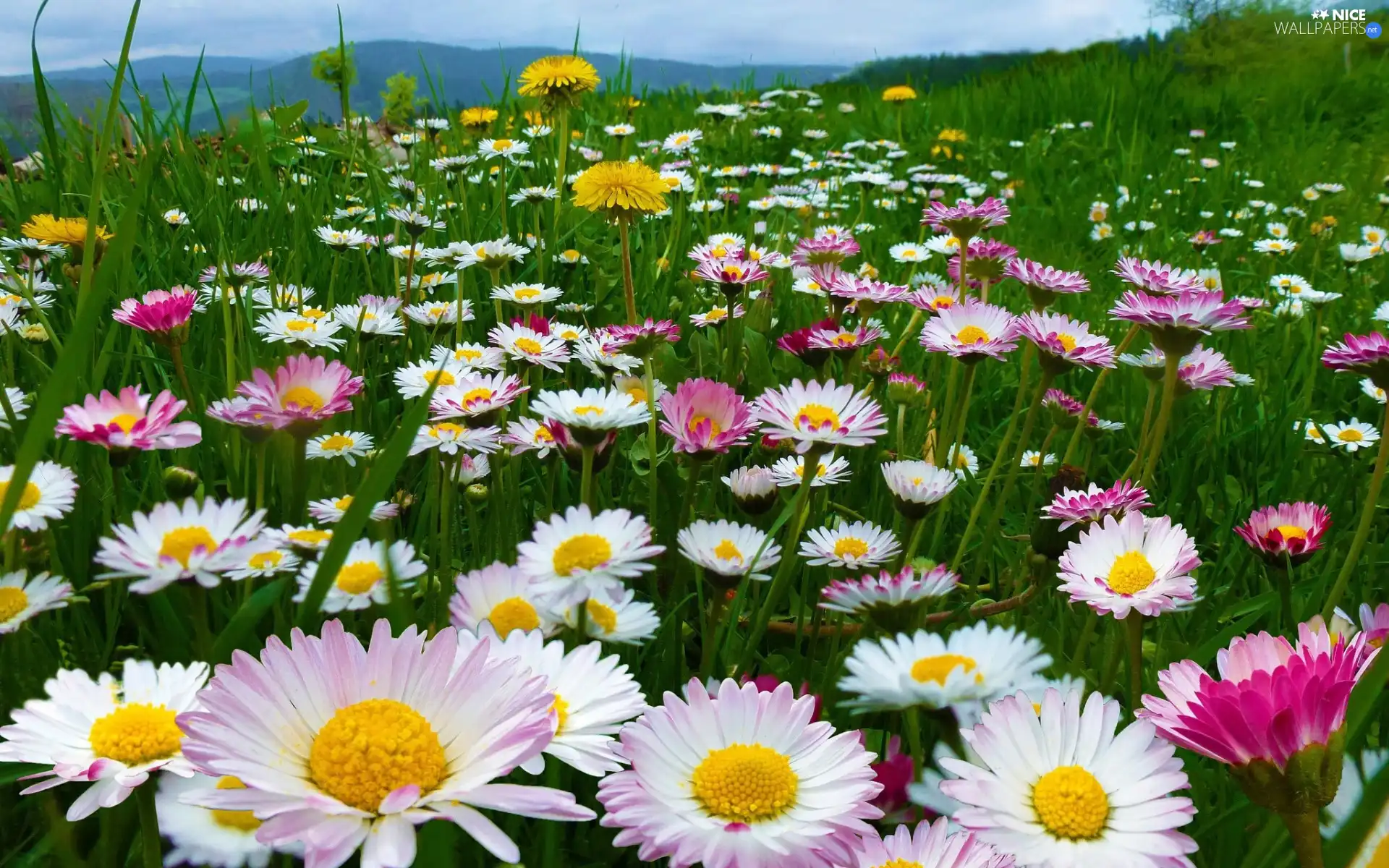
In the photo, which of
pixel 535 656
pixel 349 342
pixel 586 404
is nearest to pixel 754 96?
pixel 349 342

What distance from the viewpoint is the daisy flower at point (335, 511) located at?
80 cm

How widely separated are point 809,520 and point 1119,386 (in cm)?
104

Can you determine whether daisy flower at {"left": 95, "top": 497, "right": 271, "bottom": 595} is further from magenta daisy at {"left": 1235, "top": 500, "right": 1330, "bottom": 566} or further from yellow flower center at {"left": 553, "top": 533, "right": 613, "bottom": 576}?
magenta daisy at {"left": 1235, "top": 500, "right": 1330, "bottom": 566}

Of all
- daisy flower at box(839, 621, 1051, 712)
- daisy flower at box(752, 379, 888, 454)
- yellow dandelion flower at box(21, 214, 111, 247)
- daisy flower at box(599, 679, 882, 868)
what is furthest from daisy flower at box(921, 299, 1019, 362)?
yellow dandelion flower at box(21, 214, 111, 247)

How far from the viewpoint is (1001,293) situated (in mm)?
2518

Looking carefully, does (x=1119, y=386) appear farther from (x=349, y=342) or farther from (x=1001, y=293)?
(x=349, y=342)

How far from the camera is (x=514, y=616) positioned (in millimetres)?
723

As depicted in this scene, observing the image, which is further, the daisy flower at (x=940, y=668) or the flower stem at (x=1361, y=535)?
the flower stem at (x=1361, y=535)

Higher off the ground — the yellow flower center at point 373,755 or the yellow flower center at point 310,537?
the yellow flower center at point 373,755

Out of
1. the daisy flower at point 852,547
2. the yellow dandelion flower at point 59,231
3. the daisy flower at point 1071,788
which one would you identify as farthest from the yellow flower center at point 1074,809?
the yellow dandelion flower at point 59,231

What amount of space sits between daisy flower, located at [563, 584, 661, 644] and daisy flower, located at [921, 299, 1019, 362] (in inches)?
20.3

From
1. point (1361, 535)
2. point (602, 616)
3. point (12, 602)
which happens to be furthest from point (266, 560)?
point (1361, 535)

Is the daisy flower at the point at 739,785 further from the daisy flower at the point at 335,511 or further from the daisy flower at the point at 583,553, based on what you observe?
the daisy flower at the point at 335,511

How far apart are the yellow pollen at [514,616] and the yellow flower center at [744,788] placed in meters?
0.22
